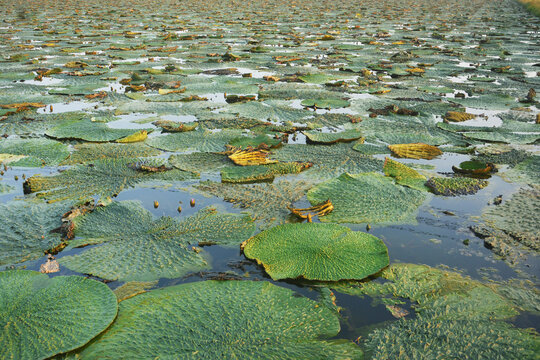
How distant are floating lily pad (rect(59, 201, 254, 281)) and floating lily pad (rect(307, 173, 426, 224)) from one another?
41cm

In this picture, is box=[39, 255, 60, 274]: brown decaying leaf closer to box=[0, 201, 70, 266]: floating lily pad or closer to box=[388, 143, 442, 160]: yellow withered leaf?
box=[0, 201, 70, 266]: floating lily pad

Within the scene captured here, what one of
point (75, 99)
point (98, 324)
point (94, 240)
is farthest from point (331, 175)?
Result: point (75, 99)

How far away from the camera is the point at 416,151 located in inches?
104

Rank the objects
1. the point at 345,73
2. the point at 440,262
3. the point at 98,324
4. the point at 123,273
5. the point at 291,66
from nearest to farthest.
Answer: the point at 98,324 < the point at 123,273 < the point at 440,262 < the point at 345,73 < the point at 291,66

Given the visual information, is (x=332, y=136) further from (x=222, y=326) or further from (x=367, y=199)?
(x=222, y=326)

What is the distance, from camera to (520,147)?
9.01ft

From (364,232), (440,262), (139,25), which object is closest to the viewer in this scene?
(440,262)

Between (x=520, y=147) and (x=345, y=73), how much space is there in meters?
2.67

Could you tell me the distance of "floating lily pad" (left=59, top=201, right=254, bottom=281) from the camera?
1.47m

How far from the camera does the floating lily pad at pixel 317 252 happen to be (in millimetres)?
1462

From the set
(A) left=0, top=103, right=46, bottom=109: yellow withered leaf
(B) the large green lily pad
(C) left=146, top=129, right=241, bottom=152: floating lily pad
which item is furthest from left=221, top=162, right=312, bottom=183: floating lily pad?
(A) left=0, top=103, right=46, bottom=109: yellow withered leaf

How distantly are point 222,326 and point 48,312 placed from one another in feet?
1.59

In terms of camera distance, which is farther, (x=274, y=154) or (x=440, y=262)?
(x=274, y=154)

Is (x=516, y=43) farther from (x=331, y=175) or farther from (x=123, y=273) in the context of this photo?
(x=123, y=273)
